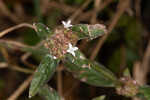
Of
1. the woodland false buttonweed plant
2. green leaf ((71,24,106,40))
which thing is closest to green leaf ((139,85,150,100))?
the woodland false buttonweed plant

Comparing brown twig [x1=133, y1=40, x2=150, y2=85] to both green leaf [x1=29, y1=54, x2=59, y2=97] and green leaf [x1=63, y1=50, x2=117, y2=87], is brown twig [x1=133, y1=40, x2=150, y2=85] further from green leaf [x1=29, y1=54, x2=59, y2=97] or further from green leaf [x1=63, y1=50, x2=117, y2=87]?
green leaf [x1=29, y1=54, x2=59, y2=97]

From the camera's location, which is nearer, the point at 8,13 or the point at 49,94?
the point at 49,94

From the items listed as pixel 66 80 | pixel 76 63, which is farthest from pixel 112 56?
pixel 76 63

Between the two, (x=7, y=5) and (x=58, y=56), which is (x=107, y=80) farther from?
(x=7, y=5)

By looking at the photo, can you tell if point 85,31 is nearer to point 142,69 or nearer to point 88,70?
point 88,70

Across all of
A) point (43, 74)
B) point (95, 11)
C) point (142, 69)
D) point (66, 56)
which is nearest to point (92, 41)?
point (95, 11)

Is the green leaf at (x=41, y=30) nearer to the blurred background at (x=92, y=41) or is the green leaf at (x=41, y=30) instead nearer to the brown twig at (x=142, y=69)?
the blurred background at (x=92, y=41)
